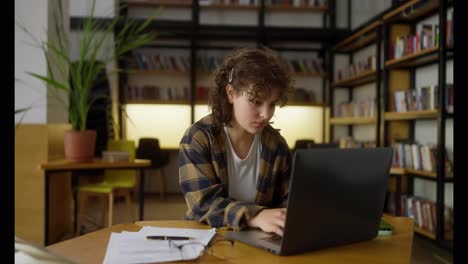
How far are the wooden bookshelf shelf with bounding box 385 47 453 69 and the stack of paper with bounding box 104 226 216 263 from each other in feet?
10.4

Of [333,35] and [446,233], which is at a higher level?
[333,35]

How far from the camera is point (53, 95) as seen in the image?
12.1 feet

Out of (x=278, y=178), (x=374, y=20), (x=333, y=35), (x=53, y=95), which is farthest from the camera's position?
(x=333, y=35)

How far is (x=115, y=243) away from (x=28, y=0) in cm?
304

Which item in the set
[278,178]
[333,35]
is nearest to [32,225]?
[278,178]

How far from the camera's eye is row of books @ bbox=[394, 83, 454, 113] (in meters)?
3.53

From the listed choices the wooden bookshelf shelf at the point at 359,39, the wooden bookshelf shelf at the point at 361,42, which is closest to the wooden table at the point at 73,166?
the wooden bookshelf shelf at the point at 359,39

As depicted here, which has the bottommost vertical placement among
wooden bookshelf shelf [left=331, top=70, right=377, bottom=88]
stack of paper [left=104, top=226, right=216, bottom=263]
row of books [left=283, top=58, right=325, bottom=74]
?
stack of paper [left=104, top=226, right=216, bottom=263]

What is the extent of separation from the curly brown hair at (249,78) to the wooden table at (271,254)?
1.49ft

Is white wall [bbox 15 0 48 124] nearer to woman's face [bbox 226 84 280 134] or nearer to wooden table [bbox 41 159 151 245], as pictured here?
wooden table [bbox 41 159 151 245]

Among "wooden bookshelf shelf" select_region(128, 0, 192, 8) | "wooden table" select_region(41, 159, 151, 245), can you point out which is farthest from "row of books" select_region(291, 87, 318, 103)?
"wooden table" select_region(41, 159, 151, 245)

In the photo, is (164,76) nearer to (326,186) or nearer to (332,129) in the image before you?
(332,129)

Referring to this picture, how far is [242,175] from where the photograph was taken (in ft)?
5.06
